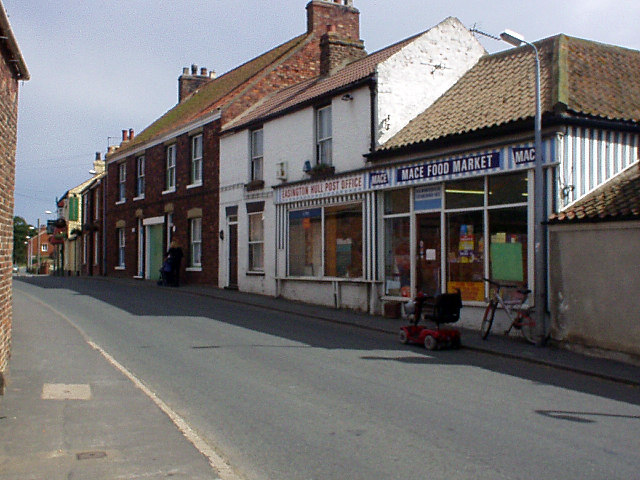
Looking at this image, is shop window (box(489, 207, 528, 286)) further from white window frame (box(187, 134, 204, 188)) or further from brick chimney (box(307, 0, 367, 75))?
white window frame (box(187, 134, 204, 188))

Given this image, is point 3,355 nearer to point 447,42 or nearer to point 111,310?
point 111,310

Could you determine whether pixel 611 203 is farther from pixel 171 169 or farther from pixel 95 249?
pixel 95 249

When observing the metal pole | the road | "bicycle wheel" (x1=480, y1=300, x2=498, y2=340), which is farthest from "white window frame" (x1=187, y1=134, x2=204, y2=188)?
the metal pole

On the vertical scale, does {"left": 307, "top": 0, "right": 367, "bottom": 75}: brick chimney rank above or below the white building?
above

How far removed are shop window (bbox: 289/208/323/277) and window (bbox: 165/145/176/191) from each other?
981 cm

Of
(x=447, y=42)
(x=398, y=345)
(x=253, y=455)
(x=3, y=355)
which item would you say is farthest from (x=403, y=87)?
(x=253, y=455)

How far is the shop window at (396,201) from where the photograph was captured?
54.5 feet

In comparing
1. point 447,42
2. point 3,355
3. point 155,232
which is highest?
point 447,42

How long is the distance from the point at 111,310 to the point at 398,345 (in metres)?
8.21

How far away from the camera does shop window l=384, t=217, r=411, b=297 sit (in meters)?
16.7

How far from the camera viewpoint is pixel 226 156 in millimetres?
25016

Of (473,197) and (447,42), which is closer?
(473,197)

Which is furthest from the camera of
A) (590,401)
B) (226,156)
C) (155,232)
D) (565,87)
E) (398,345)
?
(155,232)

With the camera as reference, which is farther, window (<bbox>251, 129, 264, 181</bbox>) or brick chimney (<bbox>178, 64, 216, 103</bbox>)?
brick chimney (<bbox>178, 64, 216, 103</bbox>)
